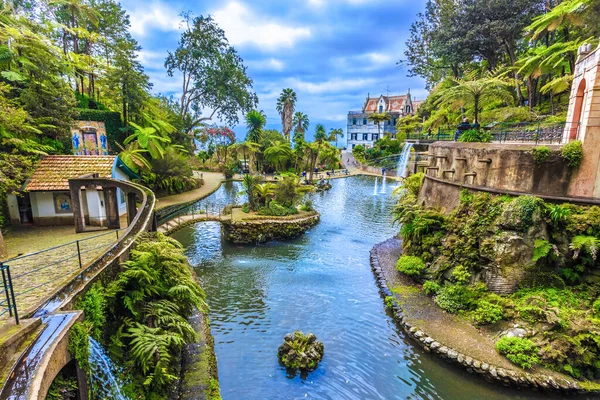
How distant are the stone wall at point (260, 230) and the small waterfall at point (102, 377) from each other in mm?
12798

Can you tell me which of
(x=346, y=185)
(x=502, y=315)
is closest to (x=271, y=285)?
(x=502, y=315)

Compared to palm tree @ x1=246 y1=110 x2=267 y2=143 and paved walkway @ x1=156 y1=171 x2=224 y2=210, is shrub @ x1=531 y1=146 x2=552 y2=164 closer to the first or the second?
paved walkway @ x1=156 y1=171 x2=224 y2=210

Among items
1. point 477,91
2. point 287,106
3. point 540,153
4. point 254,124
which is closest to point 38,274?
point 540,153

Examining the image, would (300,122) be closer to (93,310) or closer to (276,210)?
(276,210)

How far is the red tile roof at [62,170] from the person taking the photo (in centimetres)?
1223

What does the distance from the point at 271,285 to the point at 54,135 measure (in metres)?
13.3

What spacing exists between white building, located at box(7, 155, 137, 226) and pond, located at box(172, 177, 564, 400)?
17.8ft

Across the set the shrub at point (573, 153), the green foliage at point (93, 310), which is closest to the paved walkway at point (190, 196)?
the green foliage at point (93, 310)

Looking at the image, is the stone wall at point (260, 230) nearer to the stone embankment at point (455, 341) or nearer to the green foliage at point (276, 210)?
the green foliage at point (276, 210)

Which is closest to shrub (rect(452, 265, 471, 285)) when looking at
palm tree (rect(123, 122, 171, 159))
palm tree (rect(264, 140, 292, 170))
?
palm tree (rect(123, 122, 171, 159))

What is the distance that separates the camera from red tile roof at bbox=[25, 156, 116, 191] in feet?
40.1

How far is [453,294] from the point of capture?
10484 mm

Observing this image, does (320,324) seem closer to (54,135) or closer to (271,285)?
(271,285)

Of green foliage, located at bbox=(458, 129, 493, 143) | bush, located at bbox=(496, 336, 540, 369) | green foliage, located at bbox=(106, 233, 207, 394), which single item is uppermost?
green foliage, located at bbox=(458, 129, 493, 143)
